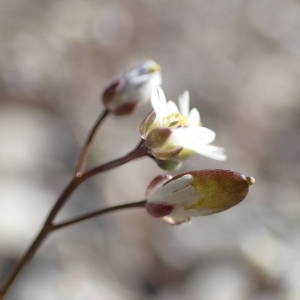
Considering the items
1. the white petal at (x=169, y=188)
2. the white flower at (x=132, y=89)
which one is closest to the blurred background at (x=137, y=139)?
the white flower at (x=132, y=89)

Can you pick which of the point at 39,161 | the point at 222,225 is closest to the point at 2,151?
the point at 39,161

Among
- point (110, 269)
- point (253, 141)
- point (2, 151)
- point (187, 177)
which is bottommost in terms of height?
point (253, 141)

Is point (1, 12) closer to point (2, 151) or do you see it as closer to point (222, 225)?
point (2, 151)

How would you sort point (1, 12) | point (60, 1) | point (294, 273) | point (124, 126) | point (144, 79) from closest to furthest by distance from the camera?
point (144, 79) < point (294, 273) < point (124, 126) < point (1, 12) < point (60, 1)

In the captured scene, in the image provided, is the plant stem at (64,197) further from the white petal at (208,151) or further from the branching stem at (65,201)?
the white petal at (208,151)

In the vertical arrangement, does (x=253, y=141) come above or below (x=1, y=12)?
below

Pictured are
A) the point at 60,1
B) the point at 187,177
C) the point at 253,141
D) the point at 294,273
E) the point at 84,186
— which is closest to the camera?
the point at 187,177

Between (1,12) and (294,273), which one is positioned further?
(1,12)
